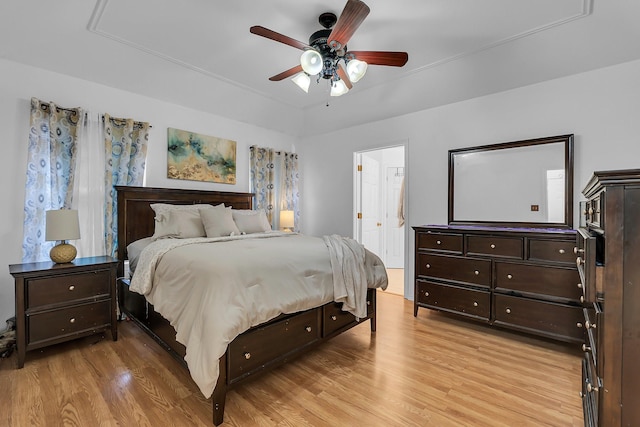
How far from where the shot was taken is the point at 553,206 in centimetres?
297

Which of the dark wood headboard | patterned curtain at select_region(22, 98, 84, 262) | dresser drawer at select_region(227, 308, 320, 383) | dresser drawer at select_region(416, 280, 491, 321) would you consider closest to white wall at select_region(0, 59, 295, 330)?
patterned curtain at select_region(22, 98, 84, 262)

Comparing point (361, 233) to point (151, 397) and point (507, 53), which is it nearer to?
point (507, 53)

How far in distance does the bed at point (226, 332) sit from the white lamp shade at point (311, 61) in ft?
4.63

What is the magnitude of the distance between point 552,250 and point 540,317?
0.59 meters

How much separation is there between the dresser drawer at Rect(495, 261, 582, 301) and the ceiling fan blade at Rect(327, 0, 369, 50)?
2.40m

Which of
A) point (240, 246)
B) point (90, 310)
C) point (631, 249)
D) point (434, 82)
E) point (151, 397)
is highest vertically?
point (434, 82)

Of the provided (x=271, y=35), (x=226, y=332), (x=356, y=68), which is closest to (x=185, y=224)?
(x=226, y=332)

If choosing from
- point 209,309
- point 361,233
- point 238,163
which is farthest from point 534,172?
point 238,163

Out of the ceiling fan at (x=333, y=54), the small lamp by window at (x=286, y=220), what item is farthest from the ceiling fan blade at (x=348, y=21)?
the small lamp by window at (x=286, y=220)

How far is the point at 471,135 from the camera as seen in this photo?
→ 350 centimetres

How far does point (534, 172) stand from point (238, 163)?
12.2ft

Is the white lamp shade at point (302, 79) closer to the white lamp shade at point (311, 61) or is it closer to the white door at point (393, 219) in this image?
the white lamp shade at point (311, 61)

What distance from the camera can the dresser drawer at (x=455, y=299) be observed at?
2.88 m

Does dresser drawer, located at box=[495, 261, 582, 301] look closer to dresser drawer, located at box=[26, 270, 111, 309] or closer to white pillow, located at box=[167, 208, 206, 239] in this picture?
white pillow, located at box=[167, 208, 206, 239]
